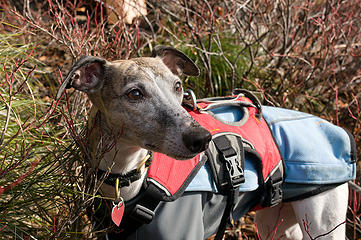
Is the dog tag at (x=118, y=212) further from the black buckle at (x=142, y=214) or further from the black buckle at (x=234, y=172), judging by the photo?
the black buckle at (x=234, y=172)

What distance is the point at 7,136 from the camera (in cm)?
254

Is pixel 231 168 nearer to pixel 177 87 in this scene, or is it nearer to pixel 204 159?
pixel 204 159

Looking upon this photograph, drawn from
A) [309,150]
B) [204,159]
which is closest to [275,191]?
[309,150]

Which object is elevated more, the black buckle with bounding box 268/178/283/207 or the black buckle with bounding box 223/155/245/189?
the black buckle with bounding box 223/155/245/189

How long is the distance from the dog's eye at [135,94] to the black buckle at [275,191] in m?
0.99

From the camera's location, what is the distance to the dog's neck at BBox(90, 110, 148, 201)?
185 cm

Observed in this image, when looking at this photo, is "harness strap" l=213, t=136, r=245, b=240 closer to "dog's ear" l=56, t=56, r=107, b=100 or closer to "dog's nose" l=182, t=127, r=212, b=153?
"dog's nose" l=182, t=127, r=212, b=153

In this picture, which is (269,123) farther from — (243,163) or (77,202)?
(77,202)

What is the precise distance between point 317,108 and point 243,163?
264 cm

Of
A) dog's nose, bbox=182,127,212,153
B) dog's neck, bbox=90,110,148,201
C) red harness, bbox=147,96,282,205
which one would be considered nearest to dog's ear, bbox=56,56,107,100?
dog's neck, bbox=90,110,148,201

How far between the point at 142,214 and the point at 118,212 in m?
0.12

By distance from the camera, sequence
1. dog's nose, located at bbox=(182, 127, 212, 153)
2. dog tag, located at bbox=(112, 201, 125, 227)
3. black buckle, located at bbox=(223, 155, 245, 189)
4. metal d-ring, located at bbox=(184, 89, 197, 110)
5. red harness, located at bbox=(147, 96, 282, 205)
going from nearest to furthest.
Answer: dog's nose, located at bbox=(182, 127, 212, 153), dog tag, located at bbox=(112, 201, 125, 227), red harness, located at bbox=(147, 96, 282, 205), black buckle, located at bbox=(223, 155, 245, 189), metal d-ring, located at bbox=(184, 89, 197, 110)

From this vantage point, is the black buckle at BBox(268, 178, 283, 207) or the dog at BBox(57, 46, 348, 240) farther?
the black buckle at BBox(268, 178, 283, 207)

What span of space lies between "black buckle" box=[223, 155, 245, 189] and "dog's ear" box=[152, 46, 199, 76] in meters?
0.61
